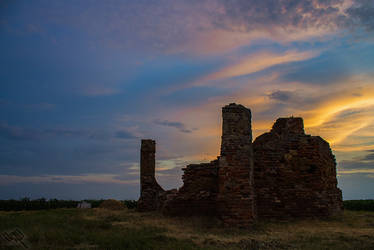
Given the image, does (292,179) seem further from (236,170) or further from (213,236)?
(213,236)

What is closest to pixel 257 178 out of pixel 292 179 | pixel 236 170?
pixel 292 179

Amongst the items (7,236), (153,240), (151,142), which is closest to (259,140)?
(151,142)

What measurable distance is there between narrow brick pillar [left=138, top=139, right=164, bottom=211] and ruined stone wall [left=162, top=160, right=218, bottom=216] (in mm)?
5153

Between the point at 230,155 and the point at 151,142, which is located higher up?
the point at 151,142

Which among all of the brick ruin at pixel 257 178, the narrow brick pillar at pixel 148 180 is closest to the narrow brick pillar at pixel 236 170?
the brick ruin at pixel 257 178

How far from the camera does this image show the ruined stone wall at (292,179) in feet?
34.3

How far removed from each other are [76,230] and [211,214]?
14.4ft

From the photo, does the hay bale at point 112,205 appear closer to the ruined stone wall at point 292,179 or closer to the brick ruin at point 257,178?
the brick ruin at point 257,178

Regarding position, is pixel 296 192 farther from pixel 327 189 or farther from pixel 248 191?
pixel 248 191

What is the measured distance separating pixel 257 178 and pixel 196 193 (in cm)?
211

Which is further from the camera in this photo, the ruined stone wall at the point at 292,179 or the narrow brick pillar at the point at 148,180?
the narrow brick pillar at the point at 148,180

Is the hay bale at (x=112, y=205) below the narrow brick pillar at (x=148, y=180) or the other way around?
below

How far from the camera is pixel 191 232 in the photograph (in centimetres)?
855

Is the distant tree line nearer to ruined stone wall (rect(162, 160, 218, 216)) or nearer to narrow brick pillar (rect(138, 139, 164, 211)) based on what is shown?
narrow brick pillar (rect(138, 139, 164, 211))
